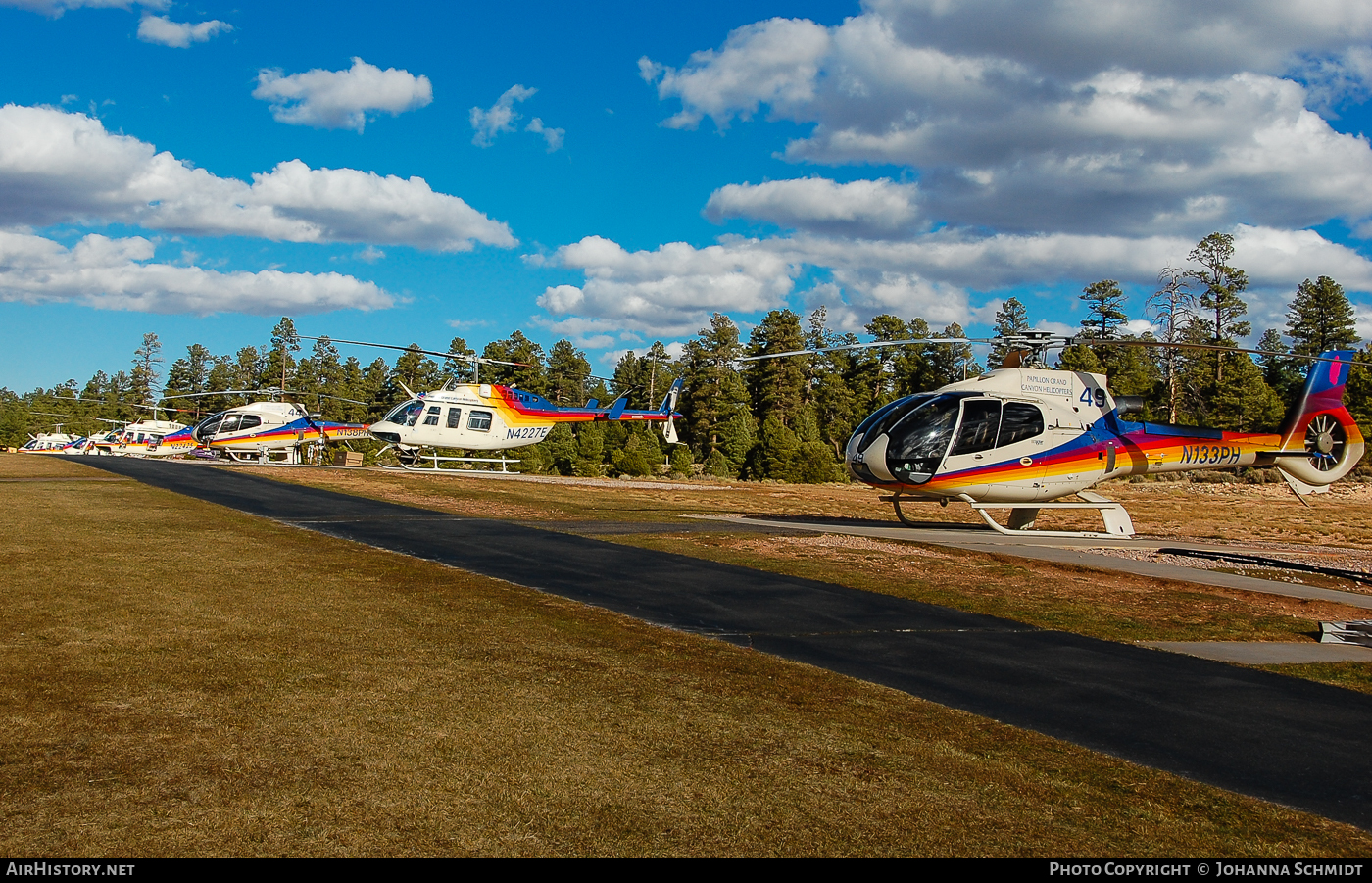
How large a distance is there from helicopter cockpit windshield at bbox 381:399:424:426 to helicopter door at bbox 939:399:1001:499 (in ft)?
93.6

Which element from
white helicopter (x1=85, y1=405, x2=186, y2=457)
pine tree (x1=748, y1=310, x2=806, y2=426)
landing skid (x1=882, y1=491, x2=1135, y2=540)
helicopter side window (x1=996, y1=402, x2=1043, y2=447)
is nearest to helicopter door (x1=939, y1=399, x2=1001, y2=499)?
helicopter side window (x1=996, y1=402, x2=1043, y2=447)

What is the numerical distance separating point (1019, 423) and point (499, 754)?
16850 mm

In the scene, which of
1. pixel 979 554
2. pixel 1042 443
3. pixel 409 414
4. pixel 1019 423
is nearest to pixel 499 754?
pixel 979 554

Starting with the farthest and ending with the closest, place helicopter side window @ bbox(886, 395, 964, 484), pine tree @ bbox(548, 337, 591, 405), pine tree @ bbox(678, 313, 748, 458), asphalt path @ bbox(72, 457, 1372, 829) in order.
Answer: pine tree @ bbox(548, 337, 591, 405), pine tree @ bbox(678, 313, 748, 458), helicopter side window @ bbox(886, 395, 964, 484), asphalt path @ bbox(72, 457, 1372, 829)

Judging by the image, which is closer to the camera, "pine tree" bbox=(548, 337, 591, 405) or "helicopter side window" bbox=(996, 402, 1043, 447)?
"helicopter side window" bbox=(996, 402, 1043, 447)

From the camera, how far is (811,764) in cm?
555

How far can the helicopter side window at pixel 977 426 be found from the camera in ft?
64.2

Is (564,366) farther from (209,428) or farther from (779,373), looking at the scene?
(209,428)

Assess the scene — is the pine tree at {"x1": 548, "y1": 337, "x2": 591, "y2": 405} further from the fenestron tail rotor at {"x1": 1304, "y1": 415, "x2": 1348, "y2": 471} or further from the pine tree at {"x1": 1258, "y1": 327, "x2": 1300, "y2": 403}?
the fenestron tail rotor at {"x1": 1304, "y1": 415, "x2": 1348, "y2": 471}

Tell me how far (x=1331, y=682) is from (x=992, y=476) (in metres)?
11.6

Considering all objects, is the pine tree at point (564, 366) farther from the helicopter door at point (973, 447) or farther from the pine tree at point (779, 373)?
the helicopter door at point (973, 447)

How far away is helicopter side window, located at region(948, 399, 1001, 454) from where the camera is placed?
1956cm

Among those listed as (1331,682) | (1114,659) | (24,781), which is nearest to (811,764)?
(24,781)
